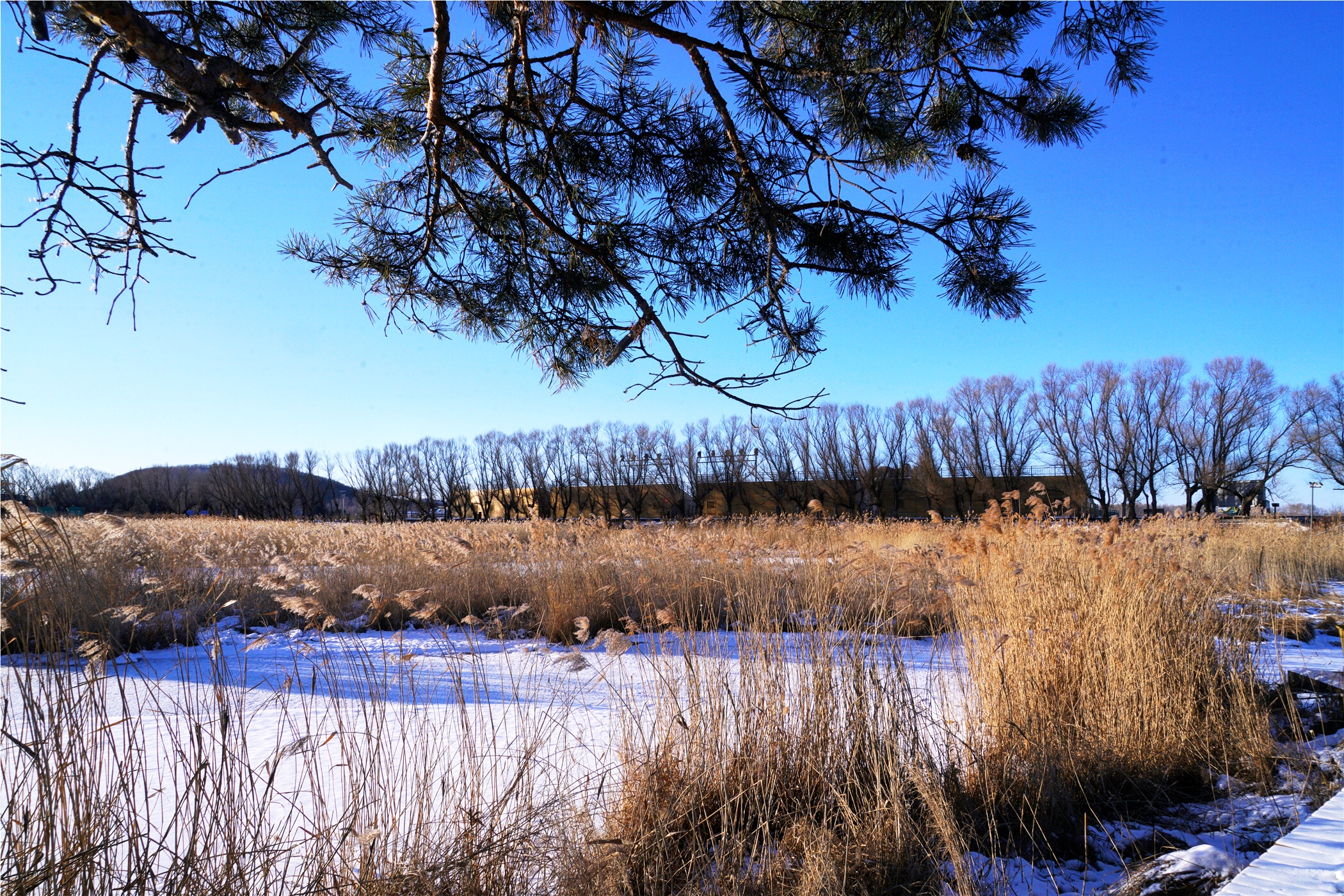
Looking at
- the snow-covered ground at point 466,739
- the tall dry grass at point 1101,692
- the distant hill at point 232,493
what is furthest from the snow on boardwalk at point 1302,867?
the distant hill at point 232,493

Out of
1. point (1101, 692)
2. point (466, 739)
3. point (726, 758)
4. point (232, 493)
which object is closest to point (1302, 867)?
point (726, 758)

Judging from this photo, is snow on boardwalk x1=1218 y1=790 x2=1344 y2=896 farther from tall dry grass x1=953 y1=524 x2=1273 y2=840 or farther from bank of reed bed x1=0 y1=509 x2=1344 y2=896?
tall dry grass x1=953 y1=524 x2=1273 y2=840

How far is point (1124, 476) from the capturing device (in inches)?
1421

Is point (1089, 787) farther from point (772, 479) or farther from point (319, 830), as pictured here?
point (772, 479)

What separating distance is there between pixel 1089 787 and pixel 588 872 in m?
2.03

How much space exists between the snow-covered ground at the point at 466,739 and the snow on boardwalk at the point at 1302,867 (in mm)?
627

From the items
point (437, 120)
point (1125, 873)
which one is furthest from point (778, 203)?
point (1125, 873)

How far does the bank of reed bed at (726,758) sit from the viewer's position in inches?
63.4

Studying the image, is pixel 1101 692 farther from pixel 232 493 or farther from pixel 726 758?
pixel 232 493

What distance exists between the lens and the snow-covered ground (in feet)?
5.96

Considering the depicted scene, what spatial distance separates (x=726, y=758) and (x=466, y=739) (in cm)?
84

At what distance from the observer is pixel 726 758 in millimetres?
2207

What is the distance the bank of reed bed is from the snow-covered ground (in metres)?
0.04

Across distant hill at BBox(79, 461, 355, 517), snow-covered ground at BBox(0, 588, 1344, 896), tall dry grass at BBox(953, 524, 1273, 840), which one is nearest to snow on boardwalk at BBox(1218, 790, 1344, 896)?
snow-covered ground at BBox(0, 588, 1344, 896)
